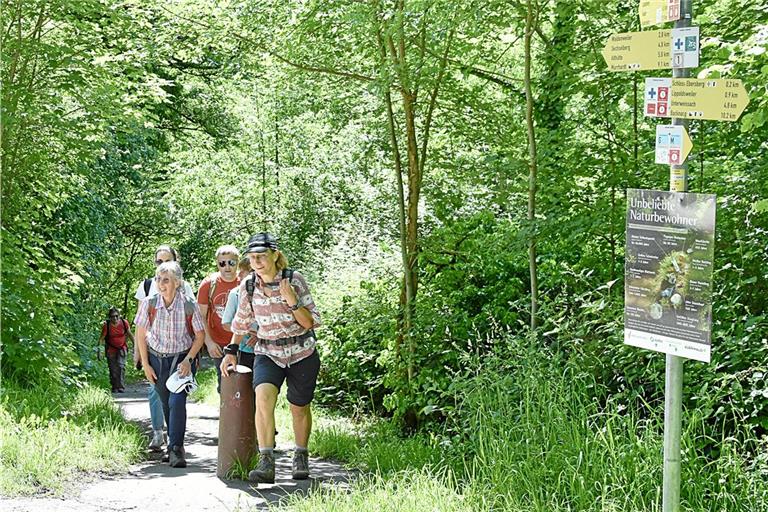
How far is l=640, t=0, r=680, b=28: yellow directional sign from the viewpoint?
13.9 feet

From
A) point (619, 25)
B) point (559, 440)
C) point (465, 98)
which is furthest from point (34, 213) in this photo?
point (559, 440)

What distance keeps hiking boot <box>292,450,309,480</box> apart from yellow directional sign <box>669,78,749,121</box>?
4307mm

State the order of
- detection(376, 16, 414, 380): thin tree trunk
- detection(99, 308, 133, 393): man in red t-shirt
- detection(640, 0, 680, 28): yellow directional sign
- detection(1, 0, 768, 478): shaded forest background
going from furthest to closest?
1. detection(99, 308, 133, 393): man in red t-shirt
2. detection(376, 16, 414, 380): thin tree trunk
3. detection(1, 0, 768, 478): shaded forest background
4. detection(640, 0, 680, 28): yellow directional sign

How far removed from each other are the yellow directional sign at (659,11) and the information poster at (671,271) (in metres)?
0.77

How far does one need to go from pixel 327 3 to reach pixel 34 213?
16.6ft

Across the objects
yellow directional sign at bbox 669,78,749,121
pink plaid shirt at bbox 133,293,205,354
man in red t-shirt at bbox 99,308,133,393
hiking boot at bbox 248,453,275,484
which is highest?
yellow directional sign at bbox 669,78,749,121

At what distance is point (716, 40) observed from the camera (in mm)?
5574

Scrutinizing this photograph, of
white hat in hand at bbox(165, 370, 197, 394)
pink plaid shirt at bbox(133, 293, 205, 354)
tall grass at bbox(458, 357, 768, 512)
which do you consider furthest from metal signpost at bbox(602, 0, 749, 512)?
pink plaid shirt at bbox(133, 293, 205, 354)

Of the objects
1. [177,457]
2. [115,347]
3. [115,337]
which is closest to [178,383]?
[177,457]

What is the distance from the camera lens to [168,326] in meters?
8.14

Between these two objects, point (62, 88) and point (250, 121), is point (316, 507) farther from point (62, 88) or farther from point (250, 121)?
point (250, 121)

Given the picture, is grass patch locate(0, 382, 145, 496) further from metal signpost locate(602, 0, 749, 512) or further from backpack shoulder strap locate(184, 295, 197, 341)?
metal signpost locate(602, 0, 749, 512)

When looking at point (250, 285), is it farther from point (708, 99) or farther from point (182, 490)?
point (708, 99)

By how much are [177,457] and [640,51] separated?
5277mm
